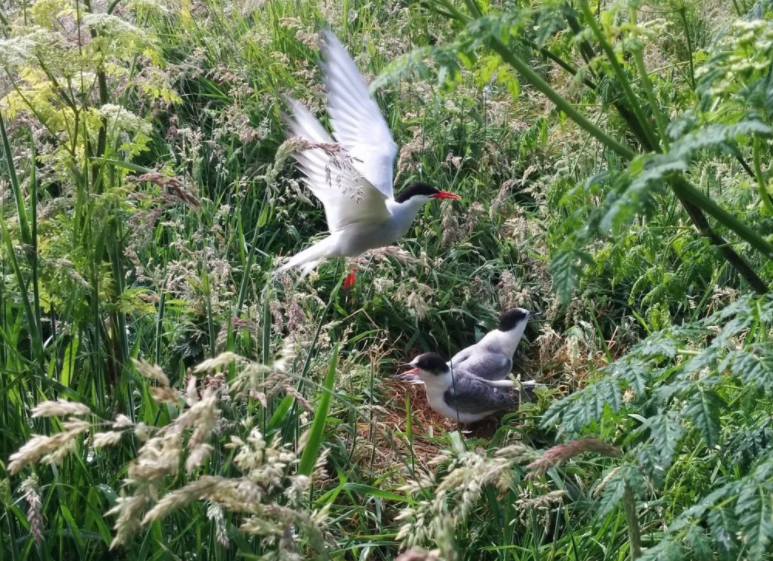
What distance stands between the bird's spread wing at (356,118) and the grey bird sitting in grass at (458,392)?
90cm

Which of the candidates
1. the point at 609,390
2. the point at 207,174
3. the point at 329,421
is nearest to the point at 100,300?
the point at 329,421

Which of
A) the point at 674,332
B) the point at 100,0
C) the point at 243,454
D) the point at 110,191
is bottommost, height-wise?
the point at 674,332

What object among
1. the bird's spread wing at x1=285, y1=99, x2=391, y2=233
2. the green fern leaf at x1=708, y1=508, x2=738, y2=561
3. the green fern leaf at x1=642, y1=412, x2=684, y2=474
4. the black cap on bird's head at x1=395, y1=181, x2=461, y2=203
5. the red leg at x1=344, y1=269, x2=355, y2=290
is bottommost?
the green fern leaf at x1=708, y1=508, x2=738, y2=561

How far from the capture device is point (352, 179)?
335cm

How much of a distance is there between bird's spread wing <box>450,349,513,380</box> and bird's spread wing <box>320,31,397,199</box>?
821 mm

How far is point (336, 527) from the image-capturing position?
8.86ft

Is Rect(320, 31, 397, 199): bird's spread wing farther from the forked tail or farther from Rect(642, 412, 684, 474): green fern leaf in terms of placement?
Rect(642, 412, 684, 474): green fern leaf

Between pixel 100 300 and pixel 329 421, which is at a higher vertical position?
pixel 100 300

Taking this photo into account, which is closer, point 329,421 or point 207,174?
point 329,421

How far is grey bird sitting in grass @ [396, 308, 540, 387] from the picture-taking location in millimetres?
3641

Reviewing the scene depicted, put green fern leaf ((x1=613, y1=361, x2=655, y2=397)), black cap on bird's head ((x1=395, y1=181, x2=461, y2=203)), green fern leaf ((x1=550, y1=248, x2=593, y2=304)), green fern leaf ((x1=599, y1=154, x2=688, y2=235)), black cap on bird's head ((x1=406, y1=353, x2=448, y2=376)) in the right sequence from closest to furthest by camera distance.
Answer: green fern leaf ((x1=599, y1=154, x2=688, y2=235)) → green fern leaf ((x1=550, y1=248, x2=593, y2=304)) → green fern leaf ((x1=613, y1=361, x2=655, y2=397)) → black cap on bird's head ((x1=406, y1=353, x2=448, y2=376)) → black cap on bird's head ((x1=395, y1=181, x2=461, y2=203))

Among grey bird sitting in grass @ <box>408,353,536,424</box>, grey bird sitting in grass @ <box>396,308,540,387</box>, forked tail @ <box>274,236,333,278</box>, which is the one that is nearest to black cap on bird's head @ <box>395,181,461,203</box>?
forked tail @ <box>274,236,333,278</box>

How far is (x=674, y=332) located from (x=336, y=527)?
128cm

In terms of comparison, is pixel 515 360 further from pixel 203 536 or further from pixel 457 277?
pixel 203 536
